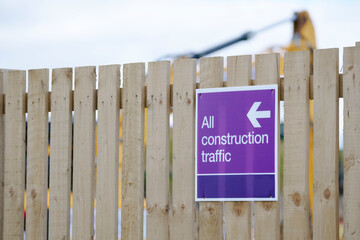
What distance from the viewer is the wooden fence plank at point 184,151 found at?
4.63 m

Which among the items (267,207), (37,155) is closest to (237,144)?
(267,207)

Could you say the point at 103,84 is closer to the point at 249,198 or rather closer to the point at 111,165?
the point at 111,165

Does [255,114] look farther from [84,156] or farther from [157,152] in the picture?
[84,156]

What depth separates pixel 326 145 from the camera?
4.36m

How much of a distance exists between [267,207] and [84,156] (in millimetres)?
1489

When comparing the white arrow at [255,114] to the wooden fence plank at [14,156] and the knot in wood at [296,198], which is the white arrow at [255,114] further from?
the wooden fence plank at [14,156]

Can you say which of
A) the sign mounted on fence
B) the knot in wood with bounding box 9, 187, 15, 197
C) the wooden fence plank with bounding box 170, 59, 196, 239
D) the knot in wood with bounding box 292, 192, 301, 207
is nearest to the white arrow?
the sign mounted on fence

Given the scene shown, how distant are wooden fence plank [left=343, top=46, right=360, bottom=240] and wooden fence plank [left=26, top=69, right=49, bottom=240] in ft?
7.70

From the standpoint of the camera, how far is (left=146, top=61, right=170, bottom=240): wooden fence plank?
4.71 meters

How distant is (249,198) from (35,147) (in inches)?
72.5

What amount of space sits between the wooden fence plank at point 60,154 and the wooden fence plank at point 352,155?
2128 mm

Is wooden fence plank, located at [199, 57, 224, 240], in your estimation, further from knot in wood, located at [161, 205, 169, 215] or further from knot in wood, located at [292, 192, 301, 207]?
knot in wood, located at [292, 192, 301, 207]

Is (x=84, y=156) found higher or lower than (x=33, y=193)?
higher

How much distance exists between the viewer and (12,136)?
539cm
